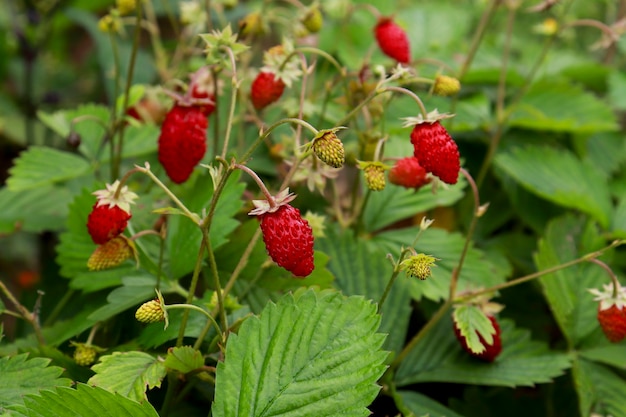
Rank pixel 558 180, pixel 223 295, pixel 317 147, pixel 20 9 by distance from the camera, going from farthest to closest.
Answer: pixel 20 9, pixel 558 180, pixel 223 295, pixel 317 147

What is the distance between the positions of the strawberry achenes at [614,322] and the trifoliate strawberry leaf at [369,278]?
0.32 meters

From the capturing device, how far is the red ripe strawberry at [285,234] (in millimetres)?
919

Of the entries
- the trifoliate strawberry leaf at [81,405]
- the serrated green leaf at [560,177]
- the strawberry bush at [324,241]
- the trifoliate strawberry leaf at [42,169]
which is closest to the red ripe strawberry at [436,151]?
the strawberry bush at [324,241]

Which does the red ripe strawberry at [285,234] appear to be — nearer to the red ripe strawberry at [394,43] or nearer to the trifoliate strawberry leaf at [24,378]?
the trifoliate strawberry leaf at [24,378]

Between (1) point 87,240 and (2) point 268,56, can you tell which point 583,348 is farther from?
(1) point 87,240

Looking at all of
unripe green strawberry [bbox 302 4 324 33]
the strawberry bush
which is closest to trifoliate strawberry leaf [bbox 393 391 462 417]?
the strawberry bush

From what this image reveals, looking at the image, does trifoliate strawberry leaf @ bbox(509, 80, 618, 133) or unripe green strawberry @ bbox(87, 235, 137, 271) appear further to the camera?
trifoliate strawberry leaf @ bbox(509, 80, 618, 133)

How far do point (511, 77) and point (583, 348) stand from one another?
2.68 ft

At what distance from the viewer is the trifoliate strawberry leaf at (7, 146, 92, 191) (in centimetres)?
141

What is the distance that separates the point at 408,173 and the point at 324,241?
0.75 feet

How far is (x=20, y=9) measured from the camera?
2893 mm

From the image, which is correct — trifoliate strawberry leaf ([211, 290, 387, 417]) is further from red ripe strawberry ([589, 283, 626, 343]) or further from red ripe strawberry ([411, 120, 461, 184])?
red ripe strawberry ([589, 283, 626, 343])

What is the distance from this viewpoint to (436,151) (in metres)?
1.02

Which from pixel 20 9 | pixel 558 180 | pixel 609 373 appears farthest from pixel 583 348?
pixel 20 9
